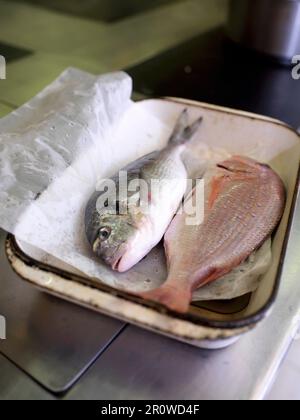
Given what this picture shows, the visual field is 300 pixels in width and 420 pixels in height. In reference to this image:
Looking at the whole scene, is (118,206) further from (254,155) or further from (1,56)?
(1,56)

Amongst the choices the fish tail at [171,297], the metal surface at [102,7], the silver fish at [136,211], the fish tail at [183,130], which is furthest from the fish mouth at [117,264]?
the metal surface at [102,7]

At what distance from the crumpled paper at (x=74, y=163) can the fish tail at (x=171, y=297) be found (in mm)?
89

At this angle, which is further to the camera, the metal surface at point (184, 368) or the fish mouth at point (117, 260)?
the fish mouth at point (117, 260)

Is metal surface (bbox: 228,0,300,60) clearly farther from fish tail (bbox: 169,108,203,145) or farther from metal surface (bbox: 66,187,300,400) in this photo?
metal surface (bbox: 66,187,300,400)

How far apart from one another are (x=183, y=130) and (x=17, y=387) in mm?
630

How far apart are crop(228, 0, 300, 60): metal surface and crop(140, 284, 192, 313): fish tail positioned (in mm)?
1021

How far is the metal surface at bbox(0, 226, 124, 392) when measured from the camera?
509 mm

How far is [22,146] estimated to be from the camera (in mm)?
759

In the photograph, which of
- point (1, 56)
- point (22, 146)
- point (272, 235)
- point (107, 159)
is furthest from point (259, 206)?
point (1, 56)

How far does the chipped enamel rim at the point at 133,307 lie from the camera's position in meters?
0.44

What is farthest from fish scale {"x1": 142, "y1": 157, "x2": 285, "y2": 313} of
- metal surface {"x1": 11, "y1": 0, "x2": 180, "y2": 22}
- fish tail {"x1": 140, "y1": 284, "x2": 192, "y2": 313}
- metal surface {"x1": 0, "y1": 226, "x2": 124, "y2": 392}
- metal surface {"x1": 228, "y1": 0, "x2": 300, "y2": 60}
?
metal surface {"x1": 11, "y1": 0, "x2": 180, "y2": 22}

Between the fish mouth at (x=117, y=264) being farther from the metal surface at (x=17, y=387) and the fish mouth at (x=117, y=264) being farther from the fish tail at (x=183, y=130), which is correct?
the fish tail at (x=183, y=130)

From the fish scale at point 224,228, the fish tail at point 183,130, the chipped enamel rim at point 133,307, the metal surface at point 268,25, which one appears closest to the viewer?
the chipped enamel rim at point 133,307

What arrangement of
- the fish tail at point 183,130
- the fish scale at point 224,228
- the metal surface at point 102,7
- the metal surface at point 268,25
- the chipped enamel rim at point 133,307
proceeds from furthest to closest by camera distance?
the metal surface at point 102,7
the metal surface at point 268,25
the fish tail at point 183,130
the fish scale at point 224,228
the chipped enamel rim at point 133,307
